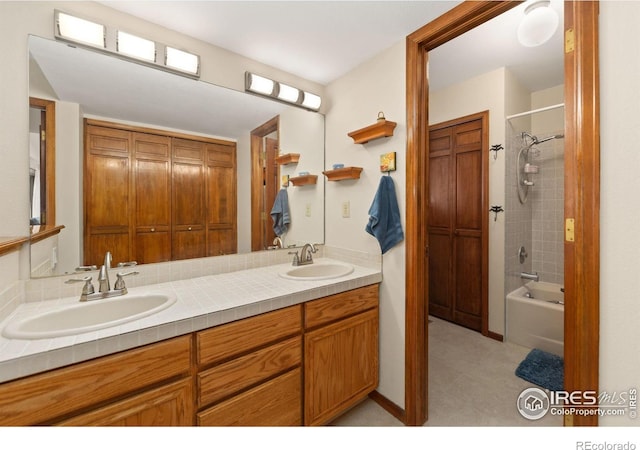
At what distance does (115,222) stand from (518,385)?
2.89 m

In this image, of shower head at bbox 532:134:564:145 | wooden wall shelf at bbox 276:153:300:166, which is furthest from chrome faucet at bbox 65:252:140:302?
shower head at bbox 532:134:564:145

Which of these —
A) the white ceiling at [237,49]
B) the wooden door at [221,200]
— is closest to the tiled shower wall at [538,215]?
the white ceiling at [237,49]

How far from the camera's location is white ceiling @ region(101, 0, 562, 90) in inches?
54.4

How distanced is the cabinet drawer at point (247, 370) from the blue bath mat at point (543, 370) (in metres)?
1.88

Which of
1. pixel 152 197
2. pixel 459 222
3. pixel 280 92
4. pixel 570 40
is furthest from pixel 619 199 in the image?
pixel 152 197

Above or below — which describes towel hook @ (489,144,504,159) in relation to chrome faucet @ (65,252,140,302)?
above

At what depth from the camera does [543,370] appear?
2078mm

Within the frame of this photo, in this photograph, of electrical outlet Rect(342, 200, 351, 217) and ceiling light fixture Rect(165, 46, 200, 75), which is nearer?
ceiling light fixture Rect(165, 46, 200, 75)

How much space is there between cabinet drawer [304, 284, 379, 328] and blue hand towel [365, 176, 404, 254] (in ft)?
1.04

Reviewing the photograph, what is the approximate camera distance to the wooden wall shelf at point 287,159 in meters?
2.07

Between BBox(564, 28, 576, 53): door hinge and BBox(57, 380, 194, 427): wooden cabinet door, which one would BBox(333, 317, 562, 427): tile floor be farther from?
BBox(564, 28, 576, 53): door hinge

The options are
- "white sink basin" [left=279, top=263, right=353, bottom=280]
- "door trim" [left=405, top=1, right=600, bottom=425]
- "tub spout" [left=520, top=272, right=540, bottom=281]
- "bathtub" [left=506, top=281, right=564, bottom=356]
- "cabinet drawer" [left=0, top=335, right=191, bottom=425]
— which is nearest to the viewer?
"cabinet drawer" [left=0, top=335, right=191, bottom=425]
